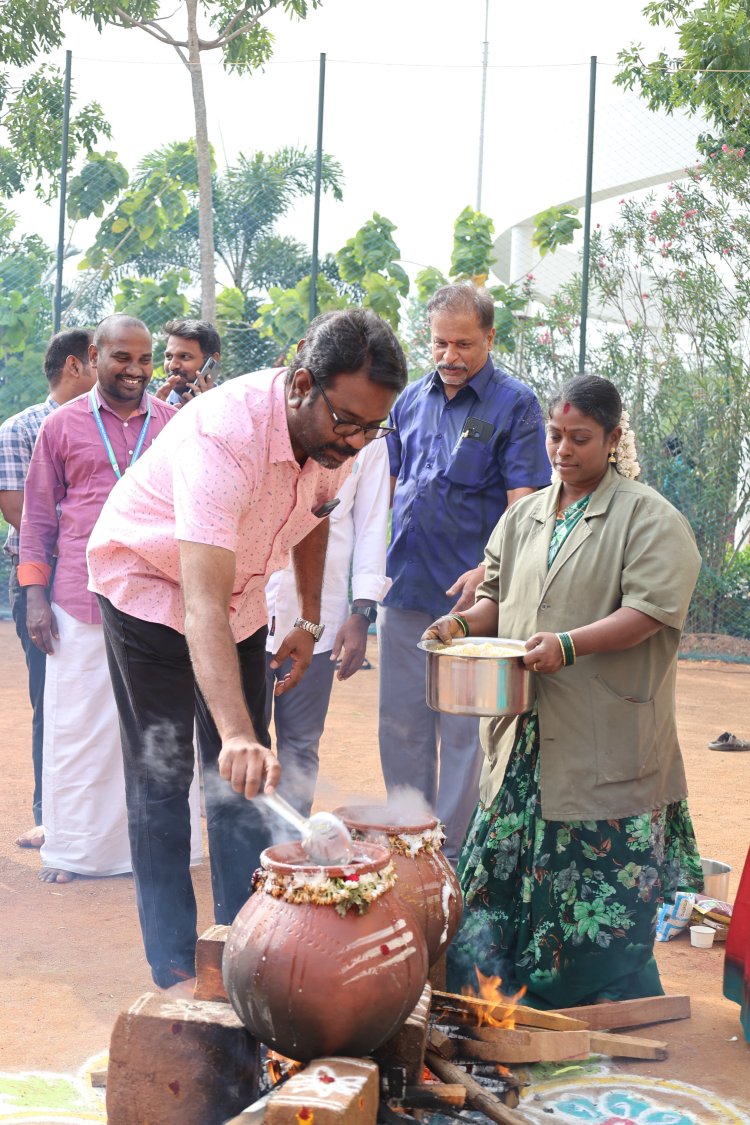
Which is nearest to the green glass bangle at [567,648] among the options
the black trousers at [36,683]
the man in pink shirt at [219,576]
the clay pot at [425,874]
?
the clay pot at [425,874]

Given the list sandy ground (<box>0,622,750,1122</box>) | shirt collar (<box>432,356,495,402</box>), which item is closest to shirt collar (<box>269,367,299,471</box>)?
sandy ground (<box>0,622,750,1122</box>)

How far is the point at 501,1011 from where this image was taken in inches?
131

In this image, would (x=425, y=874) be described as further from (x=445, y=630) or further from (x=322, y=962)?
(x=445, y=630)

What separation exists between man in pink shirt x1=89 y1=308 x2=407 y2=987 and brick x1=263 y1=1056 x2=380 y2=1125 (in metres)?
0.59

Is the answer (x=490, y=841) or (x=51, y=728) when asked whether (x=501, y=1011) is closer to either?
(x=490, y=841)

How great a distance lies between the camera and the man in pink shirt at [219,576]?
2.91 meters

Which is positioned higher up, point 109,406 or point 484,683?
point 109,406

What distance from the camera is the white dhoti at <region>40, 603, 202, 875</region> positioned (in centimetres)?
514

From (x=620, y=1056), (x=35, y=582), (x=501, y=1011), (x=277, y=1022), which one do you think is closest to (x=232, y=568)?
(x=277, y=1022)

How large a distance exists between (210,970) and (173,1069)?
0.39 metres

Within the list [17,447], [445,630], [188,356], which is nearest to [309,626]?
[445,630]

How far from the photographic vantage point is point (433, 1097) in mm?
2752

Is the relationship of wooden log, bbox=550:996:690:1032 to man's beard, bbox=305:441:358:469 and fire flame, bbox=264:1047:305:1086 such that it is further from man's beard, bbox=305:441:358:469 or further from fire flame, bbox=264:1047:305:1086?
man's beard, bbox=305:441:358:469

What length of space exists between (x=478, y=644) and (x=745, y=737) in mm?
5245
